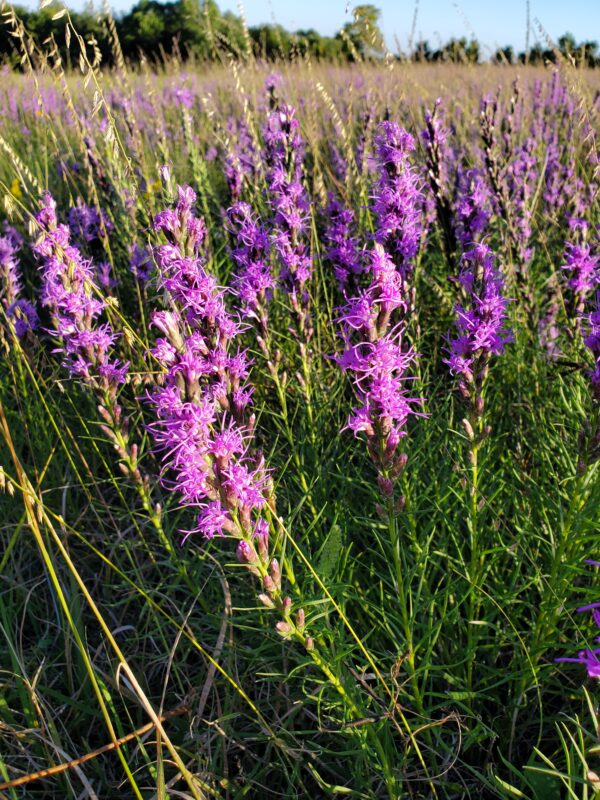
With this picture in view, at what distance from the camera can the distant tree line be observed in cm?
303

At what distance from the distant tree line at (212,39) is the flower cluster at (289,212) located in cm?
77

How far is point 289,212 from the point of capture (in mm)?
2326

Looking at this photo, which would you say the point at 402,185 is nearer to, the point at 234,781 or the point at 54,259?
the point at 54,259

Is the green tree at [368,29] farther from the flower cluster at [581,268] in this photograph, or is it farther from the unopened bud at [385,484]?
the unopened bud at [385,484]

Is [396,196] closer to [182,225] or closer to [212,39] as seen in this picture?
[182,225]

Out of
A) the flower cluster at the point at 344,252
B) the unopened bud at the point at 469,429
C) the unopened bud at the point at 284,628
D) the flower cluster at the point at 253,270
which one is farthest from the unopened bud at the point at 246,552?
the flower cluster at the point at 344,252

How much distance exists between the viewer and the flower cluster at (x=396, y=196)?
189cm

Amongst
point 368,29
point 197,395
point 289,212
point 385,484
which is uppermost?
point 368,29

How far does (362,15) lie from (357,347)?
2396mm

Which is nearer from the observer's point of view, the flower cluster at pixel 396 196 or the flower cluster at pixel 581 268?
the flower cluster at pixel 396 196

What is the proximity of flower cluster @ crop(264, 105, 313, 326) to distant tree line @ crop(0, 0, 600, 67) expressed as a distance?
2.52 feet

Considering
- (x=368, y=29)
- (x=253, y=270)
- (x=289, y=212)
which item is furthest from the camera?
(x=368, y=29)

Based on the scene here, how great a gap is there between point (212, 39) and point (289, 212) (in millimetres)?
2111

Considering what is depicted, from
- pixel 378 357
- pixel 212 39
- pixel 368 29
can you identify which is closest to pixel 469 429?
pixel 378 357
